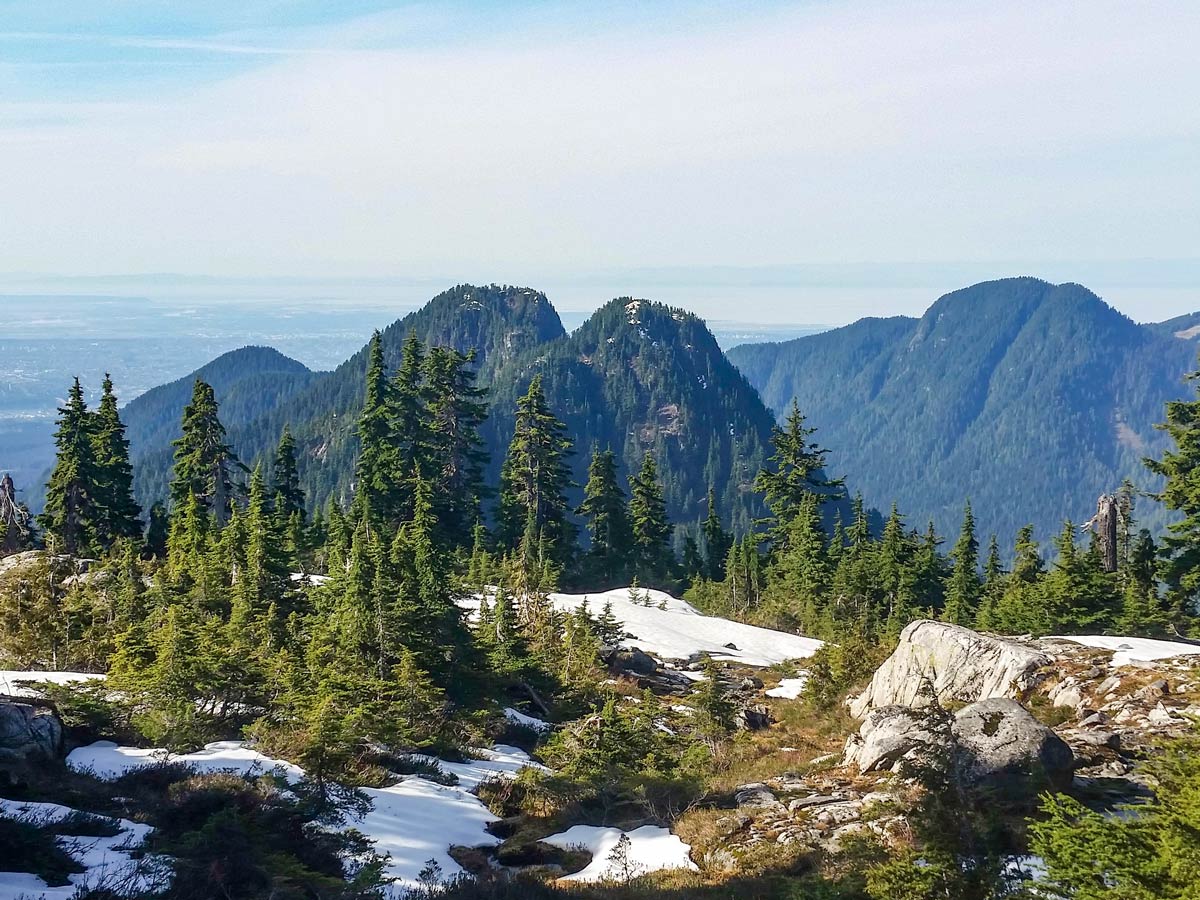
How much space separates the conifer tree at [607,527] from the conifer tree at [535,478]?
268 centimetres

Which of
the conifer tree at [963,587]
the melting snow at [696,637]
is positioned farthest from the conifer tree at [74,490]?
the conifer tree at [963,587]

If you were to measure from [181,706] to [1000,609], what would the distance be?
31.1m

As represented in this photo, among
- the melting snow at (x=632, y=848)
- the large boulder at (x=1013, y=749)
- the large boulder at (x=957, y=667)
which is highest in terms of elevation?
the large boulder at (x=1013, y=749)

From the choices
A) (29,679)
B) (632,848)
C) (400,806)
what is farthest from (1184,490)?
(29,679)

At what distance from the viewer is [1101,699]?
18.2 metres

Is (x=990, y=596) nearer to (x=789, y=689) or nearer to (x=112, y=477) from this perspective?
(x=789, y=689)

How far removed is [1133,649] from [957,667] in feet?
16.7

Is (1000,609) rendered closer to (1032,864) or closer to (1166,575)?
(1166,575)

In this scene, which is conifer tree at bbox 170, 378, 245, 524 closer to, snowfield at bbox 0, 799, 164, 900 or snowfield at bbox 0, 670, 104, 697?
snowfield at bbox 0, 670, 104, 697

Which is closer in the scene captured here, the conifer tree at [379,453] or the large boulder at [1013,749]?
the large boulder at [1013,749]

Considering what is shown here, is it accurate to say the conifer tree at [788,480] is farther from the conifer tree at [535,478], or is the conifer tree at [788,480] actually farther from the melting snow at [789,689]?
the melting snow at [789,689]

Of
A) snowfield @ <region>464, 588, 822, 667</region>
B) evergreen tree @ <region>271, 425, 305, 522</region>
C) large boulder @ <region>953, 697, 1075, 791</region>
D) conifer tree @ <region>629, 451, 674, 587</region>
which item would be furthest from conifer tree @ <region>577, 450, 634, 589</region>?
large boulder @ <region>953, 697, 1075, 791</region>

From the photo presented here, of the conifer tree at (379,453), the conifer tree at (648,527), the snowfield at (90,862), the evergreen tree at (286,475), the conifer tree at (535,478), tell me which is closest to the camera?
the snowfield at (90,862)

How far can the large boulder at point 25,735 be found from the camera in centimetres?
1353
